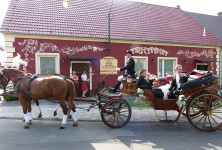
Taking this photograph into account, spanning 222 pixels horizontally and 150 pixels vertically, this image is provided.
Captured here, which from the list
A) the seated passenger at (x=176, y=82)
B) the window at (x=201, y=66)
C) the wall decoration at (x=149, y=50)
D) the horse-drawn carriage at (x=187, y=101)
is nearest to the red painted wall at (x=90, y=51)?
the wall decoration at (x=149, y=50)

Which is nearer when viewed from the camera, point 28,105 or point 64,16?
point 28,105

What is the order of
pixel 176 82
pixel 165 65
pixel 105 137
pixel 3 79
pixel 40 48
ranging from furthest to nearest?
pixel 165 65 < pixel 40 48 < pixel 3 79 < pixel 176 82 < pixel 105 137

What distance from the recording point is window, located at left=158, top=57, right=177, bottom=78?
1486 centimetres

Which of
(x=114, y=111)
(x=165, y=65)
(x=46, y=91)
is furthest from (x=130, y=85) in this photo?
(x=165, y=65)

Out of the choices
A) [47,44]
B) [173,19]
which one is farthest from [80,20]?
[173,19]

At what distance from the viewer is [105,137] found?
17.3ft

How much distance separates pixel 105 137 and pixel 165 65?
10.7m

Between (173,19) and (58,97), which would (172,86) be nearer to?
(58,97)

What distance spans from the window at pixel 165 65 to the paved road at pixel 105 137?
8623mm

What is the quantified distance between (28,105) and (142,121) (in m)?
3.41

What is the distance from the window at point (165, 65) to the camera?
1486 centimetres

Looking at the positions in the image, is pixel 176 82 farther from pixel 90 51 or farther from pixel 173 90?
pixel 90 51

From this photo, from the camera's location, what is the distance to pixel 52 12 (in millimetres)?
13062

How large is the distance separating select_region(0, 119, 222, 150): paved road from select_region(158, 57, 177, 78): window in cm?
862
